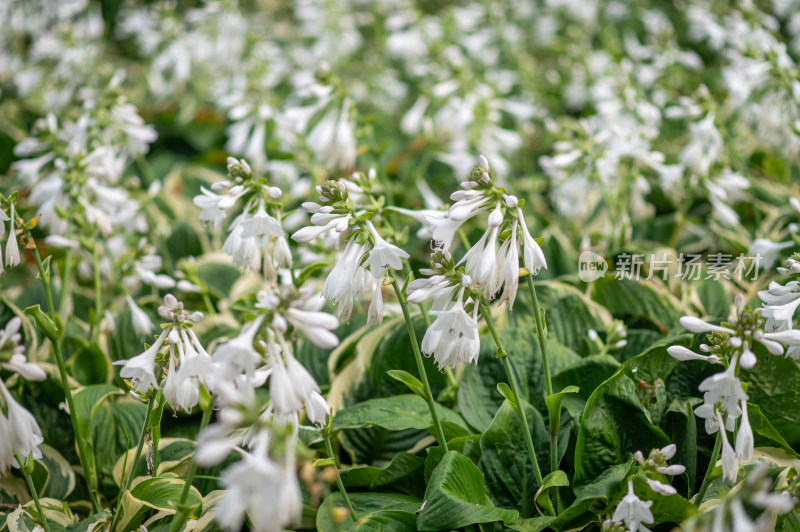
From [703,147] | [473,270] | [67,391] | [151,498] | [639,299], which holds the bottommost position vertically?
[639,299]

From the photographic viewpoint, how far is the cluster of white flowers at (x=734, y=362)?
1.44m

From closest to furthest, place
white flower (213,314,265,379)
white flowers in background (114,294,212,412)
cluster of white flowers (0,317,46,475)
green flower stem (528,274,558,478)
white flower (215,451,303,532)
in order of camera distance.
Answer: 1. white flower (215,451,303,532)
2. white flower (213,314,265,379)
3. cluster of white flowers (0,317,46,475)
4. white flowers in background (114,294,212,412)
5. green flower stem (528,274,558,478)

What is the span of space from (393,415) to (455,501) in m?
0.41

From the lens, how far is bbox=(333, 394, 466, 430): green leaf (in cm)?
192

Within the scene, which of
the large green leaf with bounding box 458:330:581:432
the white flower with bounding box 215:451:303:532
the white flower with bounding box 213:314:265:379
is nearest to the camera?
the white flower with bounding box 215:451:303:532

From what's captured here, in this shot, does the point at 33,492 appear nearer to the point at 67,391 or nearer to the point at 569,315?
the point at 67,391

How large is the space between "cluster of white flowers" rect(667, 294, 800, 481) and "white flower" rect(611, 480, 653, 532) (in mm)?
212

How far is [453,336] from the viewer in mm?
1612

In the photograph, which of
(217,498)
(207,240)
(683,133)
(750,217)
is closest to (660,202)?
(750,217)

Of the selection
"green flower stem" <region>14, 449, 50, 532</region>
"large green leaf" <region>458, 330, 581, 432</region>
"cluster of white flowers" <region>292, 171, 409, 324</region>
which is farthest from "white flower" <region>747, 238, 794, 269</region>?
"green flower stem" <region>14, 449, 50, 532</region>

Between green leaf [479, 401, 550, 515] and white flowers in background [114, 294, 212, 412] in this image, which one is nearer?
white flowers in background [114, 294, 212, 412]

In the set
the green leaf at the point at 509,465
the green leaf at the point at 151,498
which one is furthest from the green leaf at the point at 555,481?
the green leaf at the point at 151,498

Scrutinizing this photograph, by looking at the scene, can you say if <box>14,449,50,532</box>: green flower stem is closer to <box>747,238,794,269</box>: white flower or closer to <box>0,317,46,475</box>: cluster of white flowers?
<box>0,317,46,475</box>: cluster of white flowers

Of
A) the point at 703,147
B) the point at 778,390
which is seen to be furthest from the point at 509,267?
the point at 703,147
